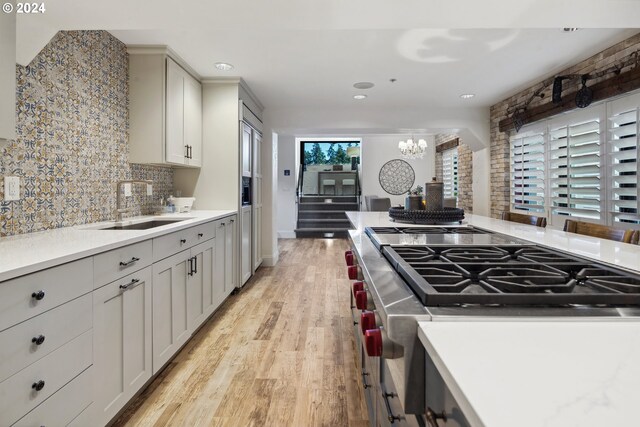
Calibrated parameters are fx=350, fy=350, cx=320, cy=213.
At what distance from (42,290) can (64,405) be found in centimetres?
46

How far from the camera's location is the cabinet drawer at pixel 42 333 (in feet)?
3.51

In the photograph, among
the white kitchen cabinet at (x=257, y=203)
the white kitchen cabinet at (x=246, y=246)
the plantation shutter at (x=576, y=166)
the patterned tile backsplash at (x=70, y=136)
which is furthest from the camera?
the white kitchen cabinet at (x=257, y=203)

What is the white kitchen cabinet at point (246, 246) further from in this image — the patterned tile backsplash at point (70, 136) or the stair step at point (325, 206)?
the stair step at point (325, 206)

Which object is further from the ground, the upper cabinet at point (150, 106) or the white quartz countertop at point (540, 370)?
the upper cabinet at point (150, 106)

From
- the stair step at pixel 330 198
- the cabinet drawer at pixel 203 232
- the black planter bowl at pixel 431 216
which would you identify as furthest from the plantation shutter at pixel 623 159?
the stair step at pixel 330 198

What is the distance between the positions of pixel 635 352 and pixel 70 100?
2920mm

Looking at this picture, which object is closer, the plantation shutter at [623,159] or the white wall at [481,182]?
the plantation shutter at [623,159]

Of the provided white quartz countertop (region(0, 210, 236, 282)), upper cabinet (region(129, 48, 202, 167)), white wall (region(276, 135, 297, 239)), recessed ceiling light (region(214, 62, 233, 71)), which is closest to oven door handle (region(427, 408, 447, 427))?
white quartz countertop (region(0, 210, 236, 282))

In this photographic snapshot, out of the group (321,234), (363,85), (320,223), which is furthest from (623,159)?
(320,223)

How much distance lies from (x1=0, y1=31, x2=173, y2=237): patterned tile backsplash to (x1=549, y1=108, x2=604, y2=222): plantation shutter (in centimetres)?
435

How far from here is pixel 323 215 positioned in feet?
29.5

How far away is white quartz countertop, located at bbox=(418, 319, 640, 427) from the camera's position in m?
0.34

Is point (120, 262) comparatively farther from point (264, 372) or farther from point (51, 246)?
point (264, 372)

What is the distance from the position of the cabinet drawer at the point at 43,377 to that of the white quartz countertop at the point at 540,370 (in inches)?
50.2
